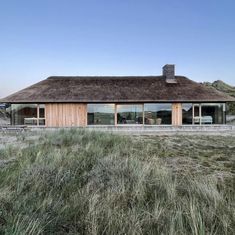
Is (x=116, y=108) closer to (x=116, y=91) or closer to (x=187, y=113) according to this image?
(x=116, y=91)

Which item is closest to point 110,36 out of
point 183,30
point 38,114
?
point 183,30

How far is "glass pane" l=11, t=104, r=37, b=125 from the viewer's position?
20.8 meters

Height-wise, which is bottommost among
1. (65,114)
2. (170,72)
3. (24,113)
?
(65,114)

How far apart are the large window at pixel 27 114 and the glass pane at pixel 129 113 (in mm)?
5659

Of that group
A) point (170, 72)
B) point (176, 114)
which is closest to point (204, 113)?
point (176, 114)

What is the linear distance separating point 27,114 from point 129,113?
756 cm

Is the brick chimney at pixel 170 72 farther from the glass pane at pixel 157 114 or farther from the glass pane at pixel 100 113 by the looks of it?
the glass pane at pixel 100 113

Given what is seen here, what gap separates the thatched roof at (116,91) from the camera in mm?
20250

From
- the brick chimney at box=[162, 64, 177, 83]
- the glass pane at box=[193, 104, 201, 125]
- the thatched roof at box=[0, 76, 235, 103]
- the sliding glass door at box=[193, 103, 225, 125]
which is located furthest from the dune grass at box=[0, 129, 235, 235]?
the brick chimney at box=[162, 64, 177, 83]

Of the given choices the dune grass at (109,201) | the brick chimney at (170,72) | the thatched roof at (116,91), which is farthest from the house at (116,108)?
the dune grass at (109,201)

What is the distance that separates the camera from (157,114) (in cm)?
2078

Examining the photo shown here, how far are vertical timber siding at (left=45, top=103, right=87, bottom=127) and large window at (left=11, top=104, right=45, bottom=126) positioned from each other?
0.51 meters

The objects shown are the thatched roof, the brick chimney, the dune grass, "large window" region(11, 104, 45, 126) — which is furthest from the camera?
the brick chimney

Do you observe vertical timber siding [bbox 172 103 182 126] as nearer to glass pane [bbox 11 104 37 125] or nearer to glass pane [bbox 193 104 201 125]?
glass pane [bbox 193 104 201 125]
